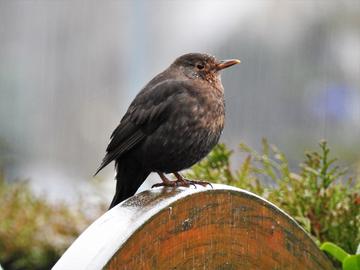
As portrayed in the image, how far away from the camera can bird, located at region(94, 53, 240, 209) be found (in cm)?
438

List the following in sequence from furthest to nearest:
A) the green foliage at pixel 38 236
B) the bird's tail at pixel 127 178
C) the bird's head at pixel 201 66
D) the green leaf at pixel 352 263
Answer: the green foliage at pixel 38 236 → the bird's head at pixel 201 66 → the bird's tail at pixel 127 178 → the green leaf at pixel 352 263

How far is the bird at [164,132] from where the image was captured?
14.4 feet

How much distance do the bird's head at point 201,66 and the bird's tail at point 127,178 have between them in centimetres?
57

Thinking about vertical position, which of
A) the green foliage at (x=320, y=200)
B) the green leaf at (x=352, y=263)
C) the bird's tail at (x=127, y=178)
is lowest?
the green leaf at (x=352, y=263)

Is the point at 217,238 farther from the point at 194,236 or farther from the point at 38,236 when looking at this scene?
the point at 38,236

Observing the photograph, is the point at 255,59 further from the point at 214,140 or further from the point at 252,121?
the point at 214,140

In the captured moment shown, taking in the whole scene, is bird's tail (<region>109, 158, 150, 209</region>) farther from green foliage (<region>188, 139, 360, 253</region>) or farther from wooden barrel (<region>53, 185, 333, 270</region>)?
wooden barrel (<region>53, 185, 333, 270</region>)

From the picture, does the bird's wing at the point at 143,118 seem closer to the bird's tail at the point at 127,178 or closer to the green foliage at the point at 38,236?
the bird's tail at the point at 127,178

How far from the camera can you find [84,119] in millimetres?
12359

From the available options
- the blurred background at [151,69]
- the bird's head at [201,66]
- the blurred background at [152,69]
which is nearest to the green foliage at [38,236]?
the bird's head at [201,66]

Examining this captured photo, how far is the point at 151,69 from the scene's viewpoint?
1162 centimetres

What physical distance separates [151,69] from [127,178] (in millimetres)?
7335

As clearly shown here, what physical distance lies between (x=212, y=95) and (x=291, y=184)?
0.57 meters

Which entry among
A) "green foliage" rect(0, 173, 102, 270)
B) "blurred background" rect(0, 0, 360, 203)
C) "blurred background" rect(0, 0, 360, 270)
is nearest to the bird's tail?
"green foliage" rect(0, 173, 102, 270)
